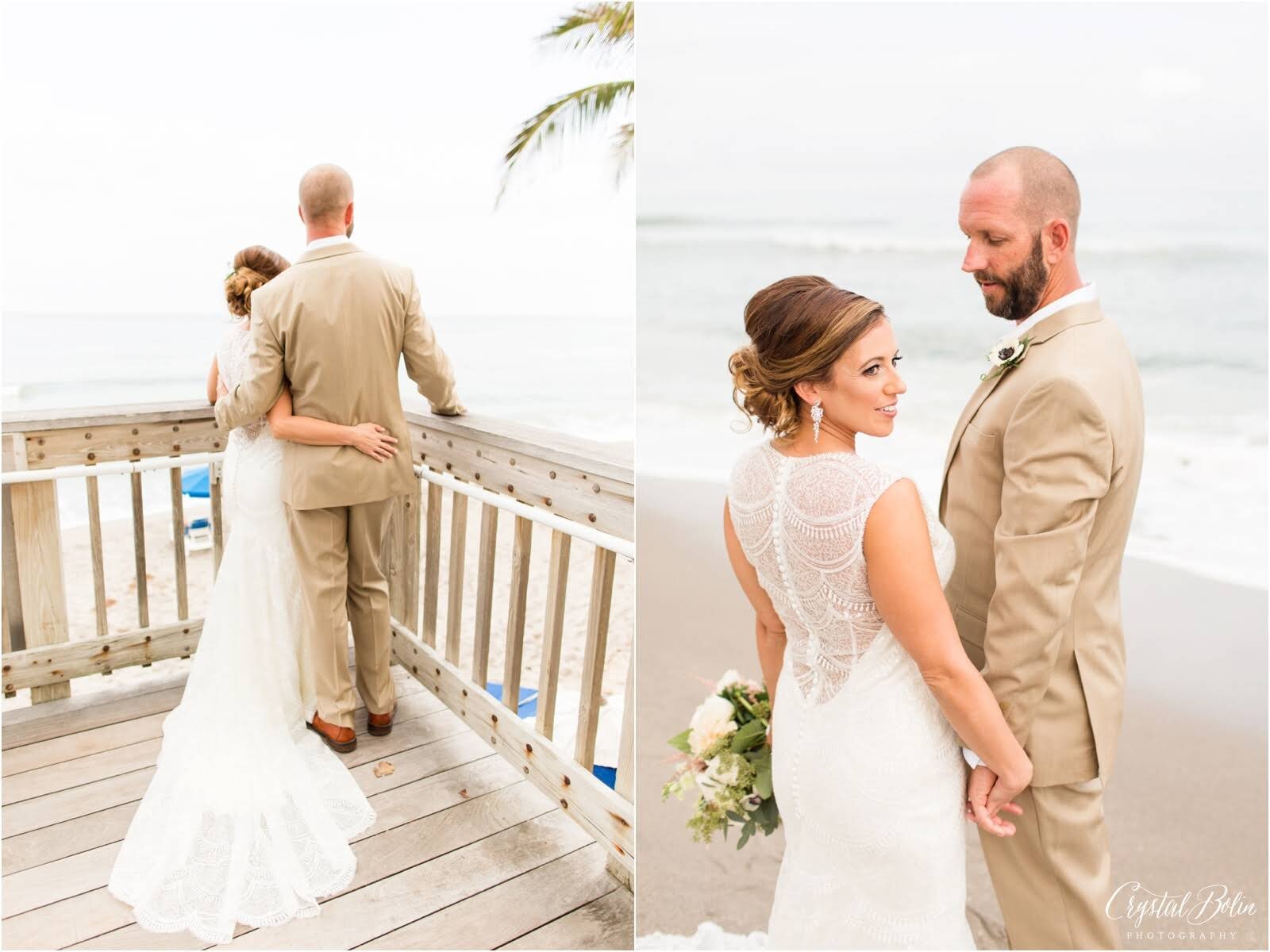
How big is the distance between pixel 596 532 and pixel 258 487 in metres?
1.18

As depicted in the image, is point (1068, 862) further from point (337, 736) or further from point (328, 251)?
point (328, 251)

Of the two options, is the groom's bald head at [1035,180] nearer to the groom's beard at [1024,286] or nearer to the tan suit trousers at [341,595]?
the groom's beard at [1024,286]

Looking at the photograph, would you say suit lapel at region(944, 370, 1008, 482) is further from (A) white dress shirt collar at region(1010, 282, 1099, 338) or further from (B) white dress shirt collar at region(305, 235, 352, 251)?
(B) white dress shirt collar at region(305, 235, 352, 251)

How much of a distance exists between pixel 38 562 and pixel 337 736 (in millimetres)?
1177

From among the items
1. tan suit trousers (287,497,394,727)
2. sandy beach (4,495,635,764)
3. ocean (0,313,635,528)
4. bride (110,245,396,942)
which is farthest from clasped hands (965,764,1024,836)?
ocean (0,313,635,528)

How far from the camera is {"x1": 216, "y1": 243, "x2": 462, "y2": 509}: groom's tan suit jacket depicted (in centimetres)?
236

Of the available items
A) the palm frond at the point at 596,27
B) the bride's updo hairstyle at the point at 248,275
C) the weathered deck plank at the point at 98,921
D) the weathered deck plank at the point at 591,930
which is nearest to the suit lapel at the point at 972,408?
the weathered deck plank at the point at 591,930

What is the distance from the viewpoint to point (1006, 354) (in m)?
1.30

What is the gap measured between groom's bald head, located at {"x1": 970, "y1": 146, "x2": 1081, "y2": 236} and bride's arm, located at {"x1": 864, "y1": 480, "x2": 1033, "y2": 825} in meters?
0.48

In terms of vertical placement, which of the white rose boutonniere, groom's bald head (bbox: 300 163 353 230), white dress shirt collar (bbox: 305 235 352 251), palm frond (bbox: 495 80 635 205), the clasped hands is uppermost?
palm frond (bbox: 495 80 635 205)

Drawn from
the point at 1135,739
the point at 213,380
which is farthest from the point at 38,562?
the point at 1135,739

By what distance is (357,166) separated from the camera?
17219 millimetres

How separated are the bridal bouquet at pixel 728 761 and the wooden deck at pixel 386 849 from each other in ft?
1.79

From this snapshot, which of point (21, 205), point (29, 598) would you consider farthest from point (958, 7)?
point (21, 205)
